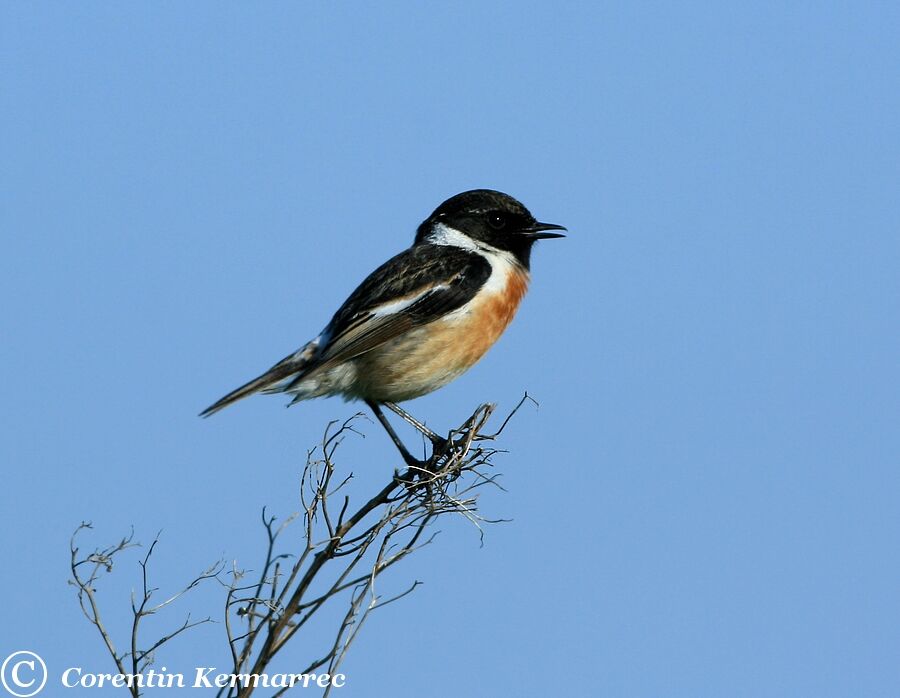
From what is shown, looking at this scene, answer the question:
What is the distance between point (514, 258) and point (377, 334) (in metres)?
1.52

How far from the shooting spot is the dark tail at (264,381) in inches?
265

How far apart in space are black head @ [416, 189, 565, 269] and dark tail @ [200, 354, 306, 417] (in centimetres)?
174

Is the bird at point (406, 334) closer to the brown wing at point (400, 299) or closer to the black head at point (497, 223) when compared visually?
the brown wing at point (400, 299)

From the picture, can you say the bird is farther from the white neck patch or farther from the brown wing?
the white neck patch

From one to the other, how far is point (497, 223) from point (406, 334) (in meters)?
1.48

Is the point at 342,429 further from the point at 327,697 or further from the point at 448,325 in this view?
the point at 448,325

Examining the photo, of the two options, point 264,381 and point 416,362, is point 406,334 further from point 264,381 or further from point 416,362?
point 264,381

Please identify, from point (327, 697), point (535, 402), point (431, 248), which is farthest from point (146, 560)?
point (431, 248)

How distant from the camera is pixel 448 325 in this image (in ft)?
24.2

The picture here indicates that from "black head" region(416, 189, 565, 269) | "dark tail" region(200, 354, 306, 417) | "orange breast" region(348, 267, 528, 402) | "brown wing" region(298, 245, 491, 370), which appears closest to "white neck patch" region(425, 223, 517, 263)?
"black head" region(416, 189, 565, 269)

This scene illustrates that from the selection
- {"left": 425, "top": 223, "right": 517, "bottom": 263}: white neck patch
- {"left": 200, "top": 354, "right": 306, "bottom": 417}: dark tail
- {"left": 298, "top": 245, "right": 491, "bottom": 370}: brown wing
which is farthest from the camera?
{"left": 425, "top": 223, "right": 517, "bottom": 263}: white neck patch

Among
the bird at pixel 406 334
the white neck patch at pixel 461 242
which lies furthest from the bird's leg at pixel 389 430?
the white neck patch at pixel 461 242

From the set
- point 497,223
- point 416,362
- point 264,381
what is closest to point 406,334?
point 416,362

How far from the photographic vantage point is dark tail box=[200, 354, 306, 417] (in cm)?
672
